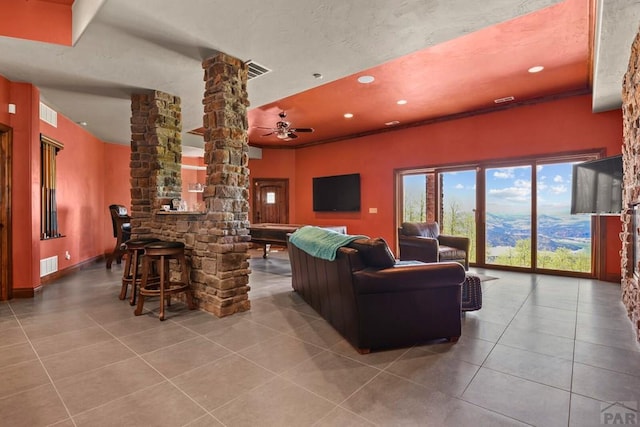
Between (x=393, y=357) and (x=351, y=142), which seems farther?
(x=351, y=142)

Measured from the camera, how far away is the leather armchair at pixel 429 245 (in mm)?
4898

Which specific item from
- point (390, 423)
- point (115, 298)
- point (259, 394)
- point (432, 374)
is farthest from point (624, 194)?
point (115, 298)

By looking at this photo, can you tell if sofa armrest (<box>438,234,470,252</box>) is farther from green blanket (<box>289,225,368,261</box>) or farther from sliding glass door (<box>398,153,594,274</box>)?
green blanket (<box>289,225,368,261</box>)

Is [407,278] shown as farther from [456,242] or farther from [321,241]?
[456,242]

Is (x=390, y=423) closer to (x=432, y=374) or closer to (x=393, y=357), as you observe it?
(x=432, y=374)

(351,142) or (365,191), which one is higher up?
(351,142)

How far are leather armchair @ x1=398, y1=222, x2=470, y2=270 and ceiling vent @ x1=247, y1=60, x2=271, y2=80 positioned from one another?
3.35 metres

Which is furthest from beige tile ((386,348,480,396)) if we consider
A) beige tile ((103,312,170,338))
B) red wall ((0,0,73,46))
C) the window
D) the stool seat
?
the window

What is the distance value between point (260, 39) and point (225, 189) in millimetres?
1450

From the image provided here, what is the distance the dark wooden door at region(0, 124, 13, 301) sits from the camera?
385 centimetres

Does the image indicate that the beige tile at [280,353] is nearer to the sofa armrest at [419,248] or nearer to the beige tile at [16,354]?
the beige tile at [16,354]

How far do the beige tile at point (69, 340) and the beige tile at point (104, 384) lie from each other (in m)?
0.57

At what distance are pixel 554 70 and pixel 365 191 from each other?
4.13 metres

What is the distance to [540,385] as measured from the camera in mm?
1971
